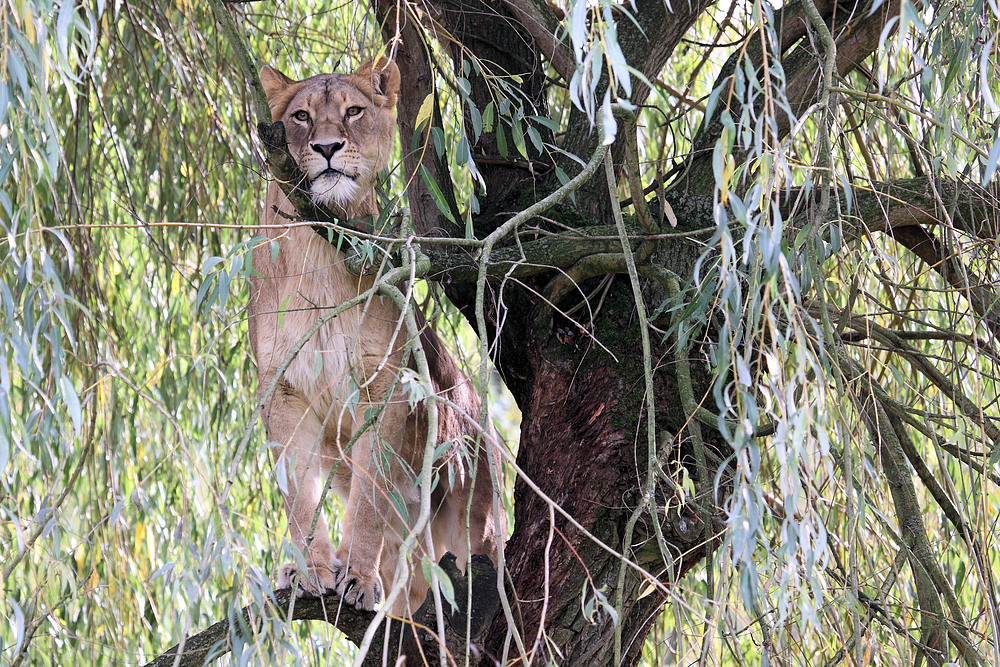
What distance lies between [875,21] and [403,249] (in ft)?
5.13

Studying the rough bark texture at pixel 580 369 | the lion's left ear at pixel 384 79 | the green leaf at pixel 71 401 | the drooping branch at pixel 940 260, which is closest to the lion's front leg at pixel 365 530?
the rough bark texture at pixel 580 369

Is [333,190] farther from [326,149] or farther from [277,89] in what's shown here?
[277,89]

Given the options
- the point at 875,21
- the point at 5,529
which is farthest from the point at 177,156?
the point at 875,21

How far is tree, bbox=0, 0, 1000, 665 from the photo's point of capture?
1915 millimetres

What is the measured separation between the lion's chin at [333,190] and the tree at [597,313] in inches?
10.5

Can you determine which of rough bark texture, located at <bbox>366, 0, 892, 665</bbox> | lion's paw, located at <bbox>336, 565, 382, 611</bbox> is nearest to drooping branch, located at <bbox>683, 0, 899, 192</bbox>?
rough bark texture, located at <bbox>366, 0, 892, 665</bbox>

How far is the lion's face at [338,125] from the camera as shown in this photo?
313cm

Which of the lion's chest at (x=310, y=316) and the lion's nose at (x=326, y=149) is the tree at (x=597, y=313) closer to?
the lion's chest at (x=310, y=316)

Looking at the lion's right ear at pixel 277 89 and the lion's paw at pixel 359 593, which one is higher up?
the lion's right ear at pixel 277 89

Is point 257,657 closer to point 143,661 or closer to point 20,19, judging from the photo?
point 20,19

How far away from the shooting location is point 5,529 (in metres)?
Answer: 2.54

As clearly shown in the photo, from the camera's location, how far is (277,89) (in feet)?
11.1

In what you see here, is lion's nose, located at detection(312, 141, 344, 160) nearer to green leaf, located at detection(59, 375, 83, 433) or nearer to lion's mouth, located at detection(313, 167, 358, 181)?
lion's mouth, located at detection(313, 167, 358, 181)

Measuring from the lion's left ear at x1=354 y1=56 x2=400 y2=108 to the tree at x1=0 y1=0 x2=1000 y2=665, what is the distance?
0.35 feet
